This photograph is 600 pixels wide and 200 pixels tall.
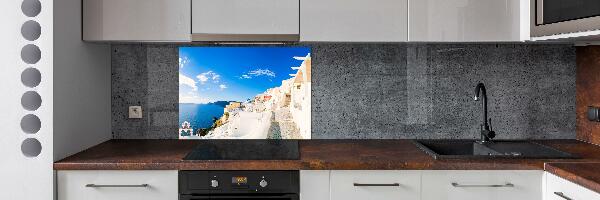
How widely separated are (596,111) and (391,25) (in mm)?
1129

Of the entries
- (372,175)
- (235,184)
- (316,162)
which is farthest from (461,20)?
(235,184)

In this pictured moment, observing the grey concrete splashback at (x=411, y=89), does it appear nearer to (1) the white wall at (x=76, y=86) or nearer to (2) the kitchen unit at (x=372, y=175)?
(1) the white wall at (x=76, y=86)

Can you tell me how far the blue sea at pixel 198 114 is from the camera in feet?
9.70

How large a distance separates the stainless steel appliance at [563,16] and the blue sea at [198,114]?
1626 mm

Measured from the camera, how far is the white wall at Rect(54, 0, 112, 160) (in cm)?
228

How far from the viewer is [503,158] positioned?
7.45 ft

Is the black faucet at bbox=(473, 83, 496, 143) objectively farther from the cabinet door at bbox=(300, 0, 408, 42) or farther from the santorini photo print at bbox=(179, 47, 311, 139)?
the santorini photo print at bbox=(179, 47, 311, 139)

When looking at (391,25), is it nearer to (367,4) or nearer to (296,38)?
(367,4)

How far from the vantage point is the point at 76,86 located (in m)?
2.46
